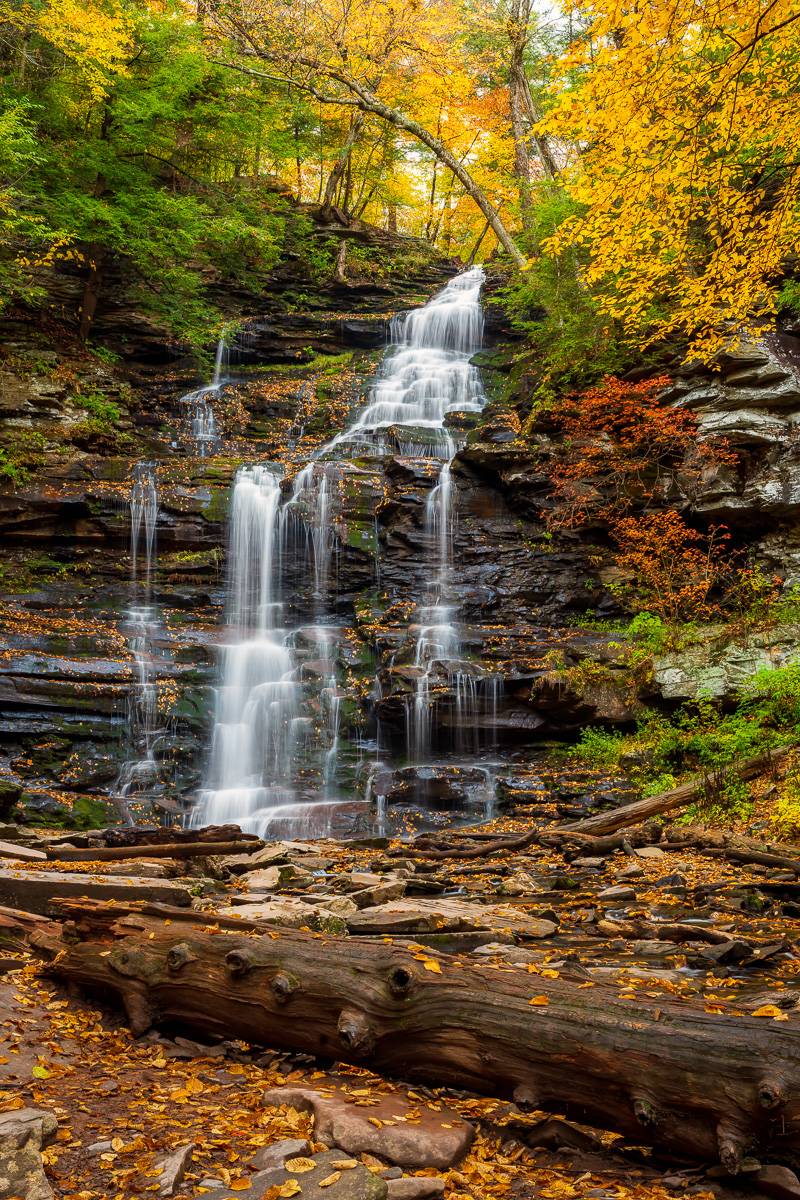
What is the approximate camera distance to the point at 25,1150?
195 cm

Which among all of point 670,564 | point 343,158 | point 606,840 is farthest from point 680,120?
point 343,158

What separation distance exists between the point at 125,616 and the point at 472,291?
643 inches

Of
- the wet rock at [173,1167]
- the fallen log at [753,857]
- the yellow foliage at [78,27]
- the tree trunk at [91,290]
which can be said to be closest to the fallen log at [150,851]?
the wet rock at [173,1167]

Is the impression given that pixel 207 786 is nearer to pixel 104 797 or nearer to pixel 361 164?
pixel 104 797

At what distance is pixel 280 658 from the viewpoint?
12750 mm

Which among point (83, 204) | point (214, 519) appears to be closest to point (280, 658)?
point (214, 519)

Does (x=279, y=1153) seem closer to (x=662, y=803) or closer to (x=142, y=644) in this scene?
(x=662, y=803)

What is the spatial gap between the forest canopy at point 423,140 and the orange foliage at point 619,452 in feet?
3.91

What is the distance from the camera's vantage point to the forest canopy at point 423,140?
7047 mm

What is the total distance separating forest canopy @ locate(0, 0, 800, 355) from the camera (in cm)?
705

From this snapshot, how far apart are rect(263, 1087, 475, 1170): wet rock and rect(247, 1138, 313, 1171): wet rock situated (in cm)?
9

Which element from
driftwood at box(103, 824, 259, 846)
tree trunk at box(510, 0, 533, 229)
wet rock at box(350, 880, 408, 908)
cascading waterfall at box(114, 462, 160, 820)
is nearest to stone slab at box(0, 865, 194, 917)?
wet rock at box(350, 880, 408, 908)

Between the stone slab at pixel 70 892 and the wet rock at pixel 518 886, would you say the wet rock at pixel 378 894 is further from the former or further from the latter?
the stone slab at pixel 70 892

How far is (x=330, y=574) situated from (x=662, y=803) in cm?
848
